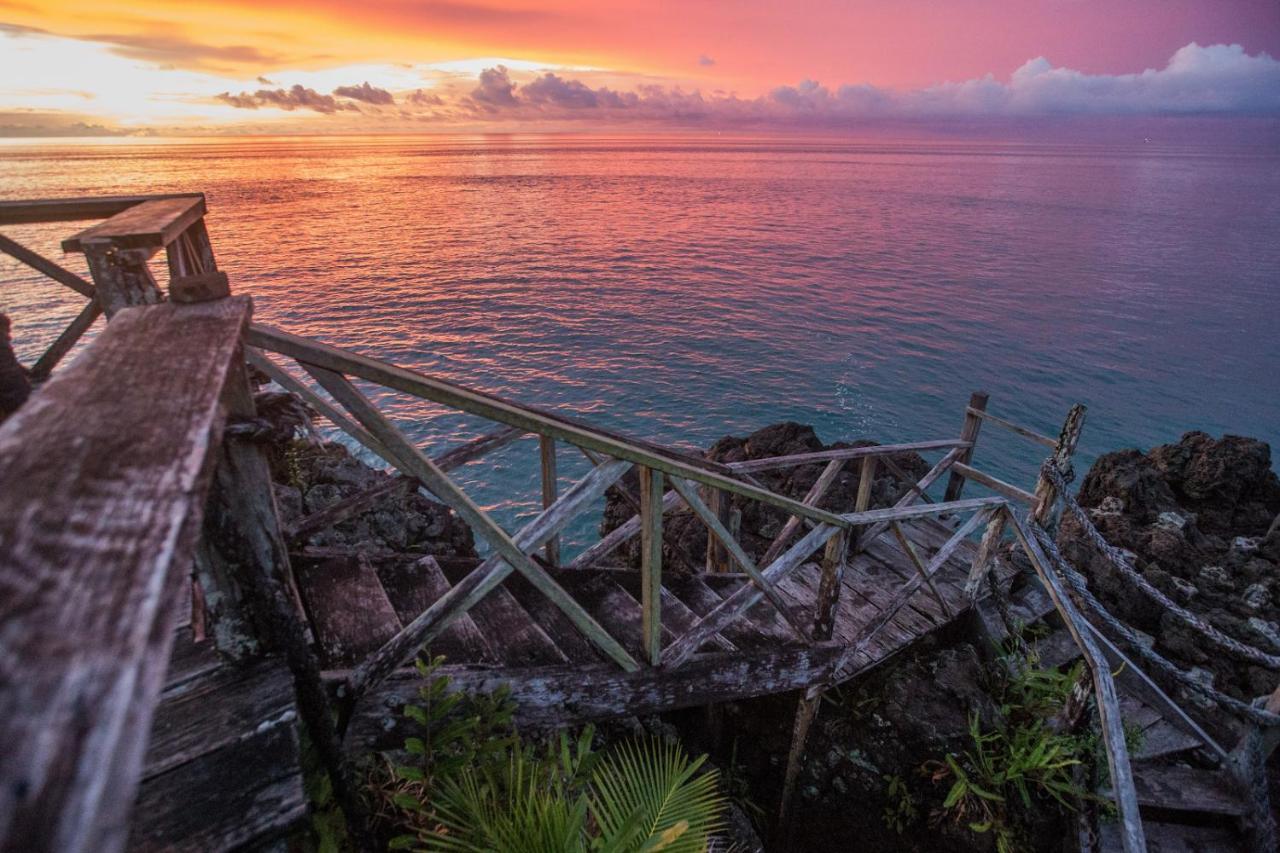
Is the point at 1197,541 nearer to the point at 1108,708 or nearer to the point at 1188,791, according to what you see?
the point at 1188,791

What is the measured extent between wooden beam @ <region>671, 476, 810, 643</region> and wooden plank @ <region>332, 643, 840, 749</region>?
335mm

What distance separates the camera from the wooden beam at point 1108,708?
533cm

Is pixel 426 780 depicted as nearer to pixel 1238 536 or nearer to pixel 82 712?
pixel 82 712

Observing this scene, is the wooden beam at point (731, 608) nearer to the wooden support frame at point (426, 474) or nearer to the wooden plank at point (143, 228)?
the wooden support frame at point (426, 474)

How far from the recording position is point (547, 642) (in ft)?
13.9

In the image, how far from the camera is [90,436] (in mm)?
1144

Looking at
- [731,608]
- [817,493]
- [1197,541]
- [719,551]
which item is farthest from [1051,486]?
[1197,541]

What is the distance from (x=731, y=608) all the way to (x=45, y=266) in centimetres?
708

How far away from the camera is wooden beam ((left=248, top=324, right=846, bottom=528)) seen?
92.5 inches

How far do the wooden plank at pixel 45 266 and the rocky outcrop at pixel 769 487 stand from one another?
20.8ft

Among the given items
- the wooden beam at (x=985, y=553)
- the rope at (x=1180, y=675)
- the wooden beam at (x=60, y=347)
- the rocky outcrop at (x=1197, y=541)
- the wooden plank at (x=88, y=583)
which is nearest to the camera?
the wooden plank at (x=88, y=583)

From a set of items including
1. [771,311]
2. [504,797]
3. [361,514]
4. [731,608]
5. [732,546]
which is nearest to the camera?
[504,797]

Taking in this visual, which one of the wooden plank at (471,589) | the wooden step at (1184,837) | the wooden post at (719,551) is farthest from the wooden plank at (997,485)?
the wooden plank at (471,589)

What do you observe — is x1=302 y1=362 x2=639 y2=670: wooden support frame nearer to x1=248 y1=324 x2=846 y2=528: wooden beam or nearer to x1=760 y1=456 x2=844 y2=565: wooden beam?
x1=248 y1=324 x2=846 y2=528: wooden beam
